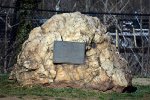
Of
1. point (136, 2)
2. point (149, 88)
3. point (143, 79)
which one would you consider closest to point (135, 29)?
point (143, 79)

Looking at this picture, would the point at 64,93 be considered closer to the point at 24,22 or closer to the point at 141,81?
the point at 141,81

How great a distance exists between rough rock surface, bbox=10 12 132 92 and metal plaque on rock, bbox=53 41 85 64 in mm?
99

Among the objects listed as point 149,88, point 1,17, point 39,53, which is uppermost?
point 1,17

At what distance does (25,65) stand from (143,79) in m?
4.19

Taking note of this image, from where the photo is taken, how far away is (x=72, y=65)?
10305 mm

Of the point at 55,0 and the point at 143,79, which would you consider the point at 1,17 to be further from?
the point at 55,0

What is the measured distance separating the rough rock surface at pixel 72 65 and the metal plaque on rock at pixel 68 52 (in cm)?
10

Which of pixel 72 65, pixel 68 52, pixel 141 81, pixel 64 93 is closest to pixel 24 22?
pixel 141 81

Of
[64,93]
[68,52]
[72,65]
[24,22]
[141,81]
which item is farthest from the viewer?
[24,22]

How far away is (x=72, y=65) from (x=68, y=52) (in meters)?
0.36

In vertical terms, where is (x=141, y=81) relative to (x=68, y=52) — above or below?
below

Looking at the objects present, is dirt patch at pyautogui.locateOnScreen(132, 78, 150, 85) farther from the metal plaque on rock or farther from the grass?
the metal plaque on rock

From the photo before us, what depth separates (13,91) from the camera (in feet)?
32.4

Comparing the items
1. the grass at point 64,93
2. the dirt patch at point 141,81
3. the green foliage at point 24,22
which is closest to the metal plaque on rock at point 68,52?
the grass at point 64,93
